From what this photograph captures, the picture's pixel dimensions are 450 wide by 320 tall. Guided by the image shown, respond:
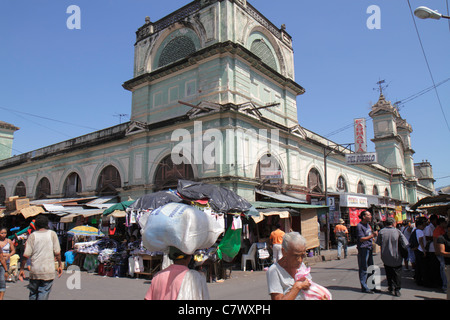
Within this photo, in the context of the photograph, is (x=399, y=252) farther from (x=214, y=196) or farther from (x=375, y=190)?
(x=375, y=190)

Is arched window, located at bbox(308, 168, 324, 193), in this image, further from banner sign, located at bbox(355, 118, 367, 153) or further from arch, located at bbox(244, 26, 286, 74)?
arch, located at bbox(244, 26, 286, 74)

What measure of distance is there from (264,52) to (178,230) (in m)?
19.2

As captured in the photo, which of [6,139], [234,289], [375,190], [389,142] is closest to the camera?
[234,289]

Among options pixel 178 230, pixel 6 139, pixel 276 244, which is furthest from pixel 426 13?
pixel 6 139

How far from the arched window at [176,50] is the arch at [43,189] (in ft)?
49.5

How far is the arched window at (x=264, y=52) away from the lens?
64.9ft

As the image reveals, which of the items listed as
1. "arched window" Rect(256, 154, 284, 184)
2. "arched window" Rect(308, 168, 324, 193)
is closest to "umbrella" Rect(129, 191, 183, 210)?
"arched window" Rect(256, 154, 284, 184)

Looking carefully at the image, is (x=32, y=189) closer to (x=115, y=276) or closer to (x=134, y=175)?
(x=134, y=175)

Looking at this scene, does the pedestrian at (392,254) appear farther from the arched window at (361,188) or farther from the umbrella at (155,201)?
the arched window at (361,188)

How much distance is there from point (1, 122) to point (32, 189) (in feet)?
38.4

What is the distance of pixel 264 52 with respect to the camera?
20500 millimetres

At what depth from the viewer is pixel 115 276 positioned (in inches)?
442

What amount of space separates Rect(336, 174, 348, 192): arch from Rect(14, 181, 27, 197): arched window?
1111 inches

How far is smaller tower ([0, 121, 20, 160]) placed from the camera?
35719 mm
